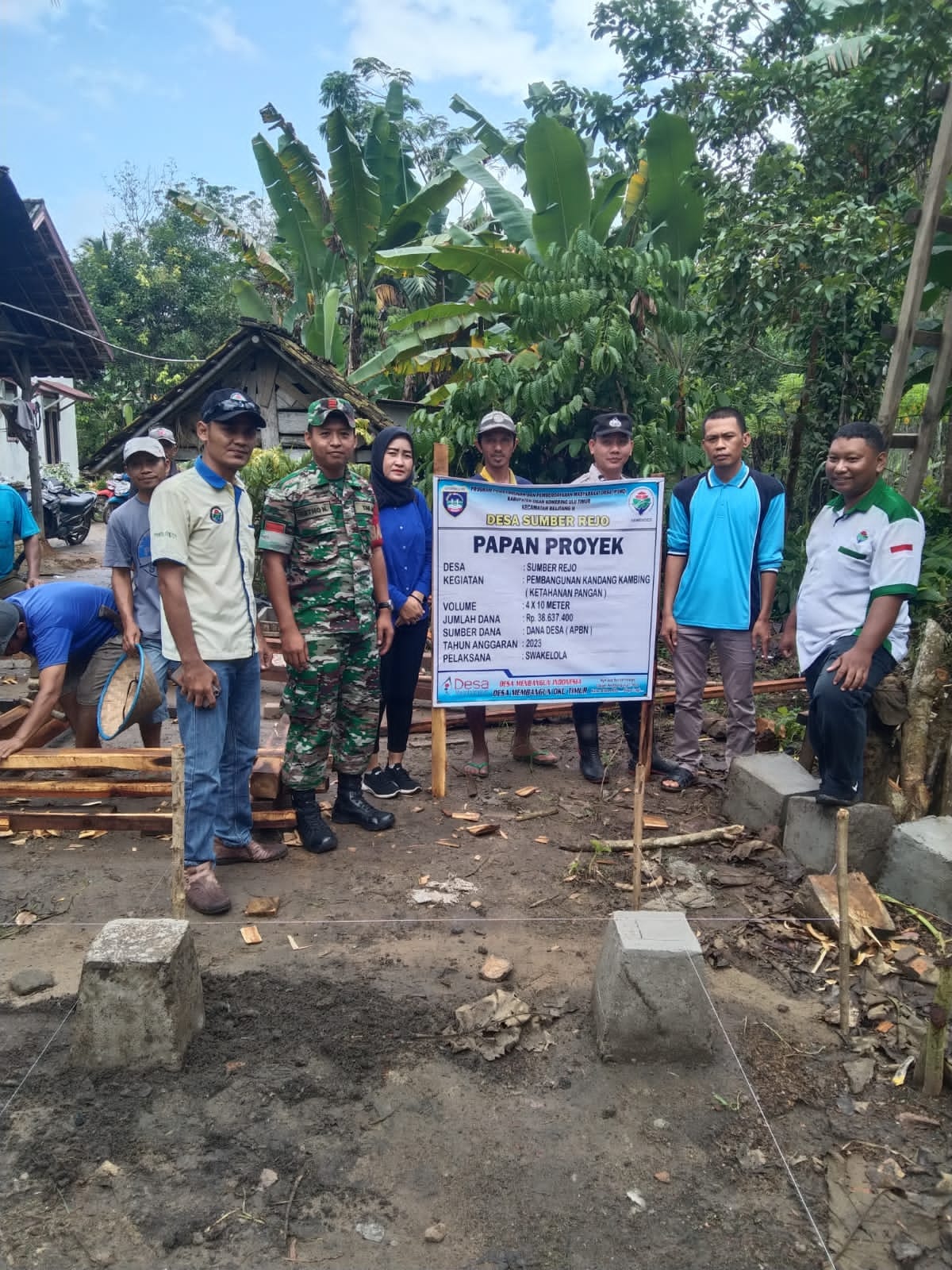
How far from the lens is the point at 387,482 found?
180 inches

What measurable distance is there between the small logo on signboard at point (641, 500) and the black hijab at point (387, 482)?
119 centimetres

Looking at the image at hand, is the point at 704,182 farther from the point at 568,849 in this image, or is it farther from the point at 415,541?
the point at 568,849

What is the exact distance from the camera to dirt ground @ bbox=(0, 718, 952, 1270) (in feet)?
6.70

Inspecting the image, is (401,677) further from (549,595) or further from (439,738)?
(549,595)

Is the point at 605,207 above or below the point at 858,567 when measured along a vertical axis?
above

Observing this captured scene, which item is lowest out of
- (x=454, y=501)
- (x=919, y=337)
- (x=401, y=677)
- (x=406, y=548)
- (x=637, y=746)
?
(x=637, y=746)

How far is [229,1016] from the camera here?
283 centimetres

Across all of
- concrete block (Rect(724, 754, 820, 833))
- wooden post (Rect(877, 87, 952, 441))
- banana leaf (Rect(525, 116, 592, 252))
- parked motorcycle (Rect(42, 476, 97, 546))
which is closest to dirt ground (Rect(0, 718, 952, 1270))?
concrete block (Rect(724, 754, 820, 833))

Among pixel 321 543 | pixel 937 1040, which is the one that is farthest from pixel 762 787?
pixel 321 543

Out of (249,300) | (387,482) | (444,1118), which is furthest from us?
(249,300)

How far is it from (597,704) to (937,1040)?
9.29 ft

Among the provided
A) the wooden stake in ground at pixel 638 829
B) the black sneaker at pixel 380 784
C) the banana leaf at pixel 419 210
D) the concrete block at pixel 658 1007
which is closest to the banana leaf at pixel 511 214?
the banana leaf at pixel 419 210

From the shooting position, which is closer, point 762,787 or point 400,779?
point 762,787

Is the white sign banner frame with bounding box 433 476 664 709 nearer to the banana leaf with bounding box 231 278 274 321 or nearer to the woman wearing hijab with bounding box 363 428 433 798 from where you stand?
the woman wearing hijab with bounding box 363 428 433 798
